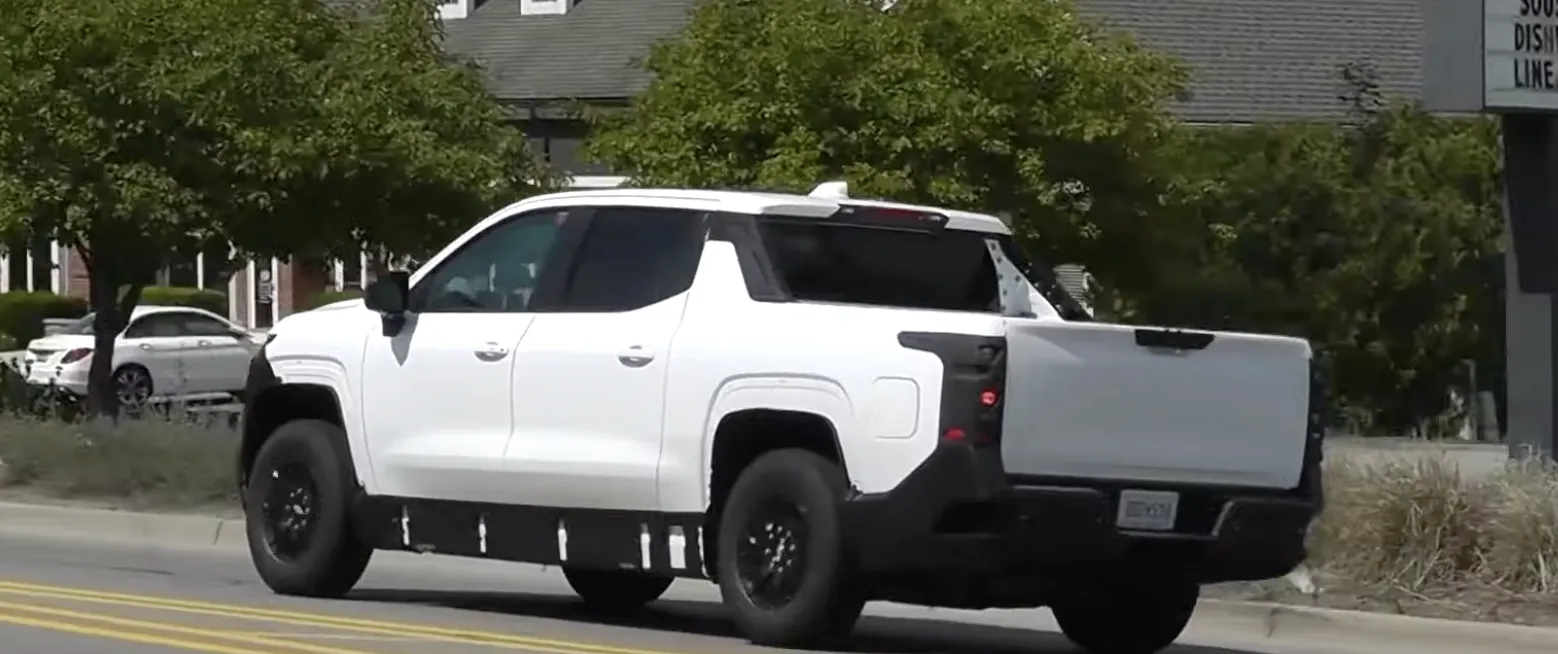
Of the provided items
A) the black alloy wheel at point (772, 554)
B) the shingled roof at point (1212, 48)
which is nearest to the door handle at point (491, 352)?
the black alloy wheel at point (772, 554)

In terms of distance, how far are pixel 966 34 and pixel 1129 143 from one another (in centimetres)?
197

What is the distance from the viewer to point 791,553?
1178cm

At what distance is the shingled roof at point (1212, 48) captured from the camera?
42.6 m

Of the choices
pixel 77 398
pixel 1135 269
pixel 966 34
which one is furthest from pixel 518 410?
pixel 77 398

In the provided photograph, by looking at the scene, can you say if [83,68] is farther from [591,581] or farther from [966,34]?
[591,581]

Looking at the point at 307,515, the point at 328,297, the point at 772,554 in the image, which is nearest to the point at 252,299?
the point at 328,297

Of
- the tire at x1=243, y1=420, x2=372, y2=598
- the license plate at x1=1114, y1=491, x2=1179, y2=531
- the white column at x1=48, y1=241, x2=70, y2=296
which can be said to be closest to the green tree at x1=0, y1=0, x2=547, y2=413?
the tire at x1=243, y1=420, x2=372, y2=598

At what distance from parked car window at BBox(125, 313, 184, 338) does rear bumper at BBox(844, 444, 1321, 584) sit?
27.4 metres

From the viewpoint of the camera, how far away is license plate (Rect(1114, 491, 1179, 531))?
1146 centimetres

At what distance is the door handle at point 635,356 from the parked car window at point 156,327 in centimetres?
2601

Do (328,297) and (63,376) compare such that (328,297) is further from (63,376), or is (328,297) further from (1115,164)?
(1115,164)

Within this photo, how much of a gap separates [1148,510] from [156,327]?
91.9 ft

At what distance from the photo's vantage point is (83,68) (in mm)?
23938

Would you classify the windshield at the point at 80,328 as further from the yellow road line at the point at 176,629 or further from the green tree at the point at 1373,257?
the yellow road line at the point at 176,629
